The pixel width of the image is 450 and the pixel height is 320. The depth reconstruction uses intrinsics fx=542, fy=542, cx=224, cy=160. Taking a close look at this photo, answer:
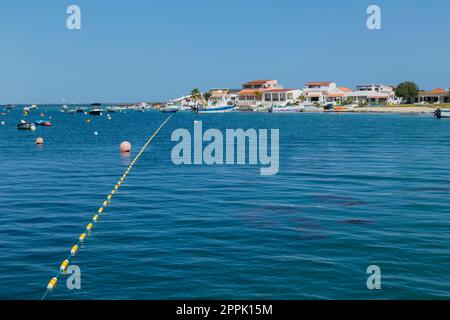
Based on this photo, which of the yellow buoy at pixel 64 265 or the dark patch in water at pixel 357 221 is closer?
the yellow buoy at pixel 64 265

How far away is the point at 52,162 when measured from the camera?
58094 millimetres

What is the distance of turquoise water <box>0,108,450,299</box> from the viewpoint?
64.3 feet

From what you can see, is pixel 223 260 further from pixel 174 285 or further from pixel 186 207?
pixel 186 207

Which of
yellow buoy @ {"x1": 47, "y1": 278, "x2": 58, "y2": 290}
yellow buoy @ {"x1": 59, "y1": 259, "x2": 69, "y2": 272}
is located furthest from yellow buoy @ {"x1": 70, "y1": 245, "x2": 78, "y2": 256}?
yellow buoy @ {"x1": 47, "y1": 278, "x2": 58, "y2": 290}

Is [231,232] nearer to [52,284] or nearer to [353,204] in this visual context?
[52,284]

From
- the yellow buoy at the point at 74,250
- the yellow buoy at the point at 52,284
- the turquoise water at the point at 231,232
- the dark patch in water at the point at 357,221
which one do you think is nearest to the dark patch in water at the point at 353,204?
the turquoise water at the point at 231,232

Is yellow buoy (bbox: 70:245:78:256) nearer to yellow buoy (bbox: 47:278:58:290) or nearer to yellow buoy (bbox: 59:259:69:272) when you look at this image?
yellow buoy (bbox: 59:259:69:272)

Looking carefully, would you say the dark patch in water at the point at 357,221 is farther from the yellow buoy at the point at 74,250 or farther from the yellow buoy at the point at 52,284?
the yellow buoy at the point at 52,284

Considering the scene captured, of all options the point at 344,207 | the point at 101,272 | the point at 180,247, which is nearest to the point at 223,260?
the point at 180,247

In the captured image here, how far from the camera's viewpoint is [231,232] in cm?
2678

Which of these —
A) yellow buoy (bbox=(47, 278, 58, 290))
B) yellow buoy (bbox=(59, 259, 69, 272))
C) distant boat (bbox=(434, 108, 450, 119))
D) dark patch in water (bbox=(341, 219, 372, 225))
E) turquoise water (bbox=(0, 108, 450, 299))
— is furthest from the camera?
distant boat (bbox=(434, 108, 450, 119))

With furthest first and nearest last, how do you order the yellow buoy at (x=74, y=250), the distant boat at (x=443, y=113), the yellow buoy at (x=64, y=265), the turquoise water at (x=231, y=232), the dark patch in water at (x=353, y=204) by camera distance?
the distant boat at (x=443, y=113)
the dark patch in water at (x=353, y=204)
the yellow buoy at (x=74, y=250)
the yellow buoy at (x=64, y=265)
the turquoise water at (x=231, y=232)

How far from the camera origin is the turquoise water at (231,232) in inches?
771
